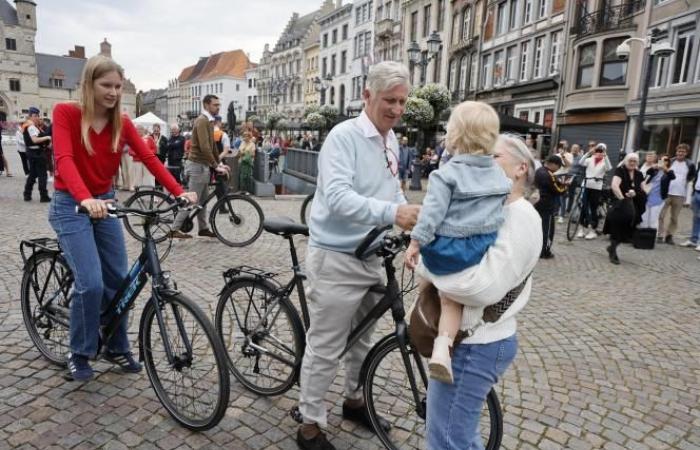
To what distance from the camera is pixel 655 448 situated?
2.87m

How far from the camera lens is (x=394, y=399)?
2.63 m

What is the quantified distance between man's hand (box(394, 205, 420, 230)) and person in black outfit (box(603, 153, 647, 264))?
6.95m

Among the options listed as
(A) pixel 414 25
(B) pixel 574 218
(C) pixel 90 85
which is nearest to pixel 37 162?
(C) pixel 90 85

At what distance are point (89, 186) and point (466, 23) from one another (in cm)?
3547

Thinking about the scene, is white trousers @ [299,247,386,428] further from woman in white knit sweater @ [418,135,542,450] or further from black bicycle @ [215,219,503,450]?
woman in white knit sweater @ [418,135,542,450]

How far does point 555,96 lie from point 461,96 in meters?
9.89

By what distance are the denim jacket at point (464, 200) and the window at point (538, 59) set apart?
90.7 ft

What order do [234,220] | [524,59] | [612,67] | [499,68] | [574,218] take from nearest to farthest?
1. [234,220]
2. [574,218]
3. [612,67]
4. [524,59]
5. [499,68]

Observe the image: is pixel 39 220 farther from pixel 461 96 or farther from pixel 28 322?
pixel 461 96

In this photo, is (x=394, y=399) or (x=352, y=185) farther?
(x=394, y=399)

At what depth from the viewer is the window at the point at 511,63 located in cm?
2850

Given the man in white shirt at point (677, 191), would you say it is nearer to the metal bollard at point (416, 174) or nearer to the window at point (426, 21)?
the metal bollard at point (416, 174)

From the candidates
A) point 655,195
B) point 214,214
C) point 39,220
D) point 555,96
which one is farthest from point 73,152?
point 555,96

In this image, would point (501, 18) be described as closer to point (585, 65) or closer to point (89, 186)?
point (585, 65)
